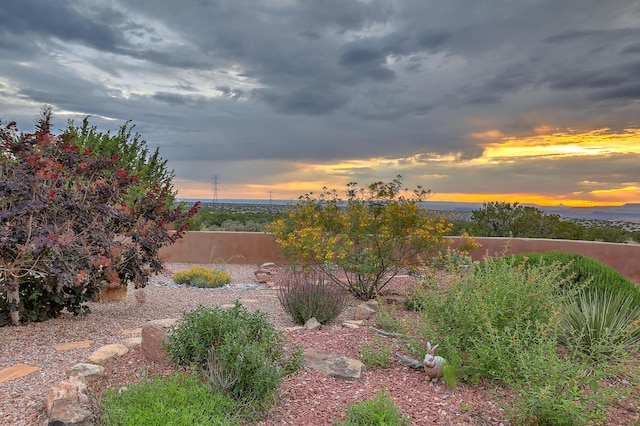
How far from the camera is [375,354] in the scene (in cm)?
427

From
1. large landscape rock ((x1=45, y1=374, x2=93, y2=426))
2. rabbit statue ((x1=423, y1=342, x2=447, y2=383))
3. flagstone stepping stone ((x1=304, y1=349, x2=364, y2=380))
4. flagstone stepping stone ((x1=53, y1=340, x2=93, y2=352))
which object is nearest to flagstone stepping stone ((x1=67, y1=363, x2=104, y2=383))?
large landscape rock ((x1=45, y1=374, x2=93, y2=426))

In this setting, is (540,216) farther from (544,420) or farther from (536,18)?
(544,420)

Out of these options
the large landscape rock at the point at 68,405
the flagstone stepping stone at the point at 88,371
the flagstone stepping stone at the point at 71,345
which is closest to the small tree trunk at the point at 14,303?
the flagstone stepping stone at the point at 71,345

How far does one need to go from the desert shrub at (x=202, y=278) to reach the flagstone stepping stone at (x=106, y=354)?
4.86 meters

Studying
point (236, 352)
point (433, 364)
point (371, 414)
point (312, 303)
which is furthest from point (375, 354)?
point (312, 303)

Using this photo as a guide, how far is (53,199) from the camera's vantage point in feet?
17.3

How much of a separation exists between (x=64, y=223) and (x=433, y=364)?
4131 millimetres

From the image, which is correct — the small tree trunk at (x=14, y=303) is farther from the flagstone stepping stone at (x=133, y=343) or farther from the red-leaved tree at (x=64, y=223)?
the flagstone stepping stone at (x=133, y=343)

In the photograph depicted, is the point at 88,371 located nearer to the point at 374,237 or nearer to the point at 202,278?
the point at 374,237

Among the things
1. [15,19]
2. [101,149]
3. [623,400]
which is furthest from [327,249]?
[101,149]

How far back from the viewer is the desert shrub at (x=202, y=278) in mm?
9266

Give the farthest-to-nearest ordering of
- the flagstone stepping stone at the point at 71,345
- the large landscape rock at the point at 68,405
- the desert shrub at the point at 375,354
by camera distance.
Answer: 1. the flagstone stepping stone at the point at 71,345
2. the desert shrub at the point at 375,354
3. the large landscape rock at the point at 68,405

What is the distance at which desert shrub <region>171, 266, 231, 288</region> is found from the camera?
927 centimetres

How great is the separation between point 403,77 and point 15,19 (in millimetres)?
6826
